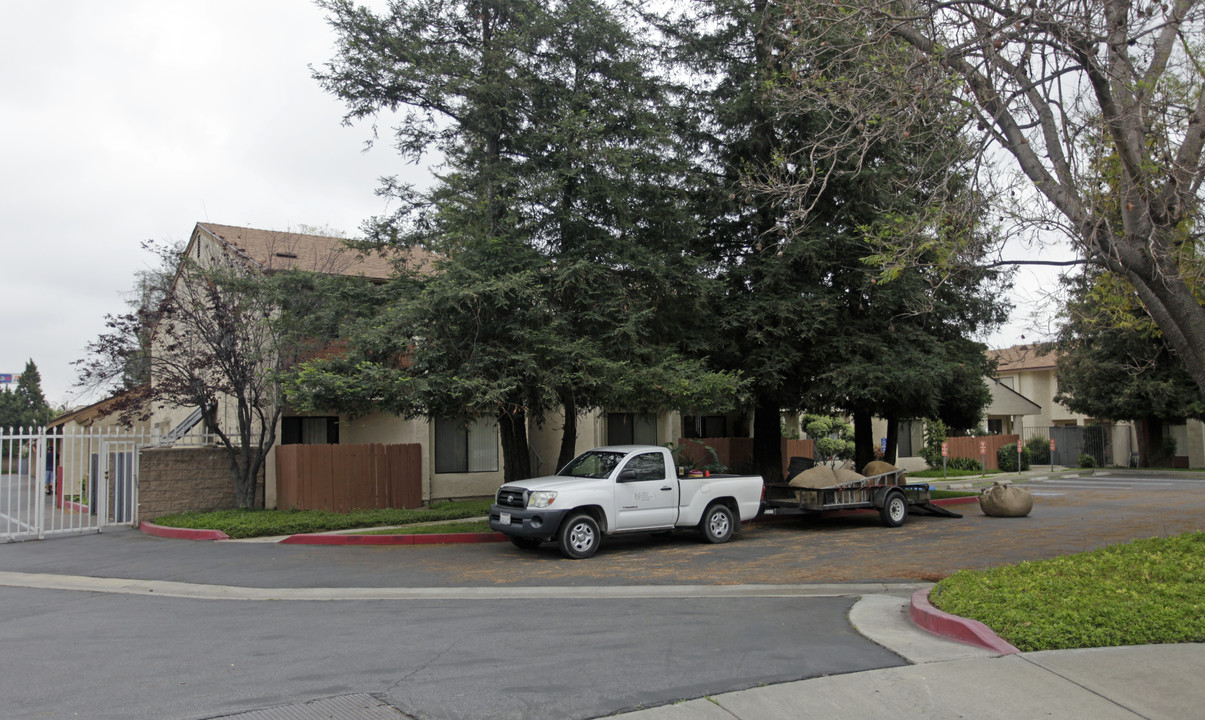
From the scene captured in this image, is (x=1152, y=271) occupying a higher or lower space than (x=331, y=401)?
higher

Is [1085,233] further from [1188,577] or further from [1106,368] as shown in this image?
[1106,368]

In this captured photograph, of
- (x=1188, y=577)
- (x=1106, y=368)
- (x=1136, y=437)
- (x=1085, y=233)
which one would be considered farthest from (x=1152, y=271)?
(x=1136, y=437)

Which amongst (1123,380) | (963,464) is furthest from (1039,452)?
(963,464)

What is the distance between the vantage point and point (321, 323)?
53.3 ft

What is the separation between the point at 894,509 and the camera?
17.1m

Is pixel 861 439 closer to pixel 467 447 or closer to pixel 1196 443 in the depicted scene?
pixel 467 447

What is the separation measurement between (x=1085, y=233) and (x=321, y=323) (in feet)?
43.0

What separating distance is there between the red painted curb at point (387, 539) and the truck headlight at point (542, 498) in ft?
7.77

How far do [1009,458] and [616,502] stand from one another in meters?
29.7

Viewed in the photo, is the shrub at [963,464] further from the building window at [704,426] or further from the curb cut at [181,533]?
the curb cut at [181,533]

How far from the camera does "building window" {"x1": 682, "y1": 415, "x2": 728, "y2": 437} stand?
92.6 ft

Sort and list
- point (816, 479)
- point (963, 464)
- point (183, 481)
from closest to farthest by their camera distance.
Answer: point (816, 479) < point (183, 481) < point (963, 464)

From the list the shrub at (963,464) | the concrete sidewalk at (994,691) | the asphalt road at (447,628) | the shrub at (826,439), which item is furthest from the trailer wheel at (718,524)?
the shrub at (963,464)

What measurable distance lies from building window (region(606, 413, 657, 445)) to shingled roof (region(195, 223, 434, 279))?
748cm
